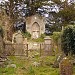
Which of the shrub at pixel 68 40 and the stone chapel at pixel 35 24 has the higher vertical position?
the stone chapel at pixel 35 24

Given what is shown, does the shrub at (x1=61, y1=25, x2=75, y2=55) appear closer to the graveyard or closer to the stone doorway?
the graveyard

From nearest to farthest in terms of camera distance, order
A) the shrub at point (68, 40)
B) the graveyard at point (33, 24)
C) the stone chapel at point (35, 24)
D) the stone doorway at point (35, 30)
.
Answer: the shrub at point (68, 40) < the graveyard at point (33, 24) < the stone doorway at point (35, 30) < the stone chapel at point (35, 24)

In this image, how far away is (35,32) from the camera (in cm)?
4247

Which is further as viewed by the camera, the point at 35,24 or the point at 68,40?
the point at 35,24

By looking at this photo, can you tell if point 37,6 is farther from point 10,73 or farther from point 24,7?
point 10,73

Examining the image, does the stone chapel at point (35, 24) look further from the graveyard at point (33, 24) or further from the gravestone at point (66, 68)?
the gravestone at point (66, 68)

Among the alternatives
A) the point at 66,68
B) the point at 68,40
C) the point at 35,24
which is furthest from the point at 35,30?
the point at 66,68

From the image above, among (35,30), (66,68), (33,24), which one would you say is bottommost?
(66,68)

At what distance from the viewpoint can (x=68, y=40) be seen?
21.6 m

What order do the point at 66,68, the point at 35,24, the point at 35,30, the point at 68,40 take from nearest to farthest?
the point at 66,68
the point at 68,40
the point at 35,30
the point at 35,24

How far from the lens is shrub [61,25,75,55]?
70.1 feet

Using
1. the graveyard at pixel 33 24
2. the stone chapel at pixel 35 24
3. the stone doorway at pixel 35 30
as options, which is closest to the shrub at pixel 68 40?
the graveyard at pixel 33 24

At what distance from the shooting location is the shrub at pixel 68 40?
21.4 metres

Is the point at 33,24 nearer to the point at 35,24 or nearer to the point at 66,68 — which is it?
the point at 35,24
